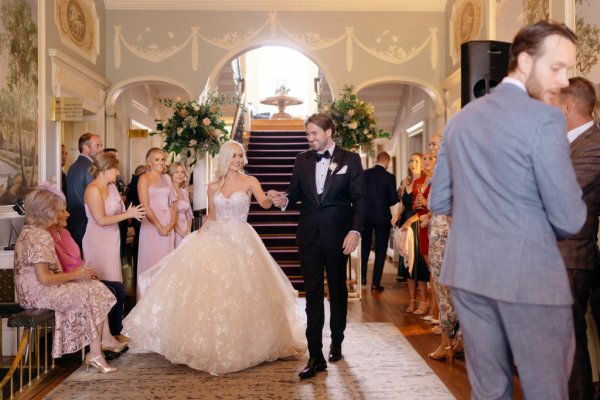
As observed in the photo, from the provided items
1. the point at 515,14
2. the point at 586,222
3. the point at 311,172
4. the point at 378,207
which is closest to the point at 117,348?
the point at 311,172

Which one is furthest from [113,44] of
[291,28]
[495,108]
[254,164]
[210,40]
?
[495,108]

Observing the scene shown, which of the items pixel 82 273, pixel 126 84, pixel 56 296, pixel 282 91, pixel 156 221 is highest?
pixel 282 91

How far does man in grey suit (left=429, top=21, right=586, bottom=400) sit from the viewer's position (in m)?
1.78

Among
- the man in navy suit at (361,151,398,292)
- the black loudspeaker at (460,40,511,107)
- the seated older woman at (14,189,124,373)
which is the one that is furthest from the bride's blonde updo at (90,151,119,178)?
the man in navy suit at (361,151,398,292)

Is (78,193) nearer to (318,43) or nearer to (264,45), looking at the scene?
(264,45)

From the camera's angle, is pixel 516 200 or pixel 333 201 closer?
pixel 516 200

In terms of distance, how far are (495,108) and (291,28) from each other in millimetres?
8344

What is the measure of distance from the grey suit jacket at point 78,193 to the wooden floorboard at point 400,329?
1.68 m

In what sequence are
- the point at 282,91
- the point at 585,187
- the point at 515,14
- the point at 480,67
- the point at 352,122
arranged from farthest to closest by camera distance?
the point at 282,91 < the point at 352,122 < the point at 515,14 < the point at 480,67 < the point at 585,187

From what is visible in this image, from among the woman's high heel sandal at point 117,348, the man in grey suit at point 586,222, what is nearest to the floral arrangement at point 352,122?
the woman's high heel sandal at point 117,348

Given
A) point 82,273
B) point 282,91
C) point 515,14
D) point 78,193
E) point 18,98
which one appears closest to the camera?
point 82,273

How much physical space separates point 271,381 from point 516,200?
273 cm

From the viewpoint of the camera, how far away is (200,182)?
9.37 m

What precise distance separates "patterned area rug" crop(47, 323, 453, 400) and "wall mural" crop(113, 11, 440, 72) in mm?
6041
